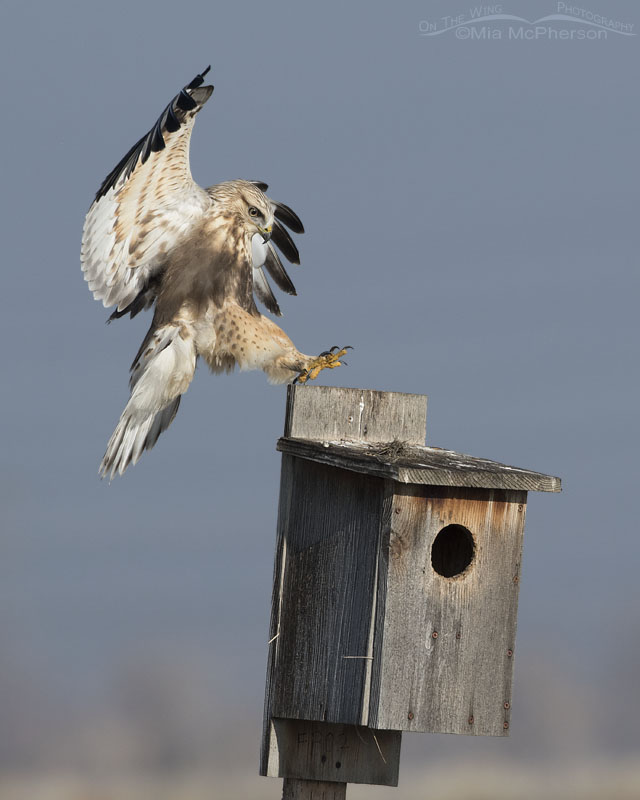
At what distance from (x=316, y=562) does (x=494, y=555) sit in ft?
2.24

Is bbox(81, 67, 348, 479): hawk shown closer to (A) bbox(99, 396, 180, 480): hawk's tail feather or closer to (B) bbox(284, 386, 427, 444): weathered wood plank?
(A) bbox(99, 396, 180, 480): hawk's tail feather

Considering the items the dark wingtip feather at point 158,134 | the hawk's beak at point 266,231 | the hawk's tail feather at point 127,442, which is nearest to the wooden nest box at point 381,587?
the hawk's tail feather at point 127,442

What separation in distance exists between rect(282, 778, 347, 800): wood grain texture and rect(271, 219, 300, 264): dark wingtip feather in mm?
3421

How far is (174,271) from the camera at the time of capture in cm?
564

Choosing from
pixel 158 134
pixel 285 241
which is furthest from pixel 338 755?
pixel 285 241

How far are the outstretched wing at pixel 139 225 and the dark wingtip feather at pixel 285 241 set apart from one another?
844mm

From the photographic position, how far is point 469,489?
12.3 ft

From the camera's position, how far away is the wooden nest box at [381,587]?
3670mm

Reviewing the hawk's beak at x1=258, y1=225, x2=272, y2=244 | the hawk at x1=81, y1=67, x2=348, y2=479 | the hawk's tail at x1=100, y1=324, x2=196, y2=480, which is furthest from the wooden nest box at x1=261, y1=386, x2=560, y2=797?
the hawk's beak at x1=258, y1=225, x2=272, y2=244

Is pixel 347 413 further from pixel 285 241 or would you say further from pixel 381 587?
pixel 285 241

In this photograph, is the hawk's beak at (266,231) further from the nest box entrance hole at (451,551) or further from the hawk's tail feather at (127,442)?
the nest box entrance hole at (451,551)

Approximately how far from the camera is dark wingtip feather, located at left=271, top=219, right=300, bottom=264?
662 centimetres

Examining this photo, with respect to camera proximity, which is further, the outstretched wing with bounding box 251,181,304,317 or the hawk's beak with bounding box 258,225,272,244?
the outstretched wing with bounding box 251,181,304,317

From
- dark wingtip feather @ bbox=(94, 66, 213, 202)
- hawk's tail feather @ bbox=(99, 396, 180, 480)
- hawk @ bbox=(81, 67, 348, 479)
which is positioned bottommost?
hawk's tail feather @ bbox=(99, 396, 180, 480)
